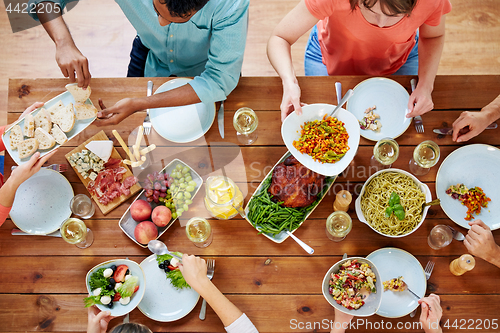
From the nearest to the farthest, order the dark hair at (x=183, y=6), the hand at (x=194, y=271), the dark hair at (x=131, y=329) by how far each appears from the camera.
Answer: the dark hair at (x=183, y=6)
the dark hair at (x=131, y=329)
the hand at (x=194, y=271)

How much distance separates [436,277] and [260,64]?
7.25 feet

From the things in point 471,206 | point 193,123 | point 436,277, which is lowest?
point 436,277

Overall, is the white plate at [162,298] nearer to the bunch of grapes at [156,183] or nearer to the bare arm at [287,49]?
the bunch of grapes at [156,183]

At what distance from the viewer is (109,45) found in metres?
2.98

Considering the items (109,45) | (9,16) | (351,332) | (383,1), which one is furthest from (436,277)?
(9,16)

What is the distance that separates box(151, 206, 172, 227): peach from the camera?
1.58m

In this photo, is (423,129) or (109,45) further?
(109,45)

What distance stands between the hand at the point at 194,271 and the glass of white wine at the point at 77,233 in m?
0.51

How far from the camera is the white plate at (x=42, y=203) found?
162 cm

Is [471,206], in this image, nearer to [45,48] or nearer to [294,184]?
[294,184]

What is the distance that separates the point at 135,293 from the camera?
150 cm

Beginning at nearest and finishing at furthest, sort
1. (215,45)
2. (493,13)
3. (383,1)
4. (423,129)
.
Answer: (383,1)
(215,45)
(423,129)
(493,13)

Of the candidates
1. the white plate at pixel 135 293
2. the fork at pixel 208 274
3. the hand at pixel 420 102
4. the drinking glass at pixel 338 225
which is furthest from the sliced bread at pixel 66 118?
the hand at pixel 420 102

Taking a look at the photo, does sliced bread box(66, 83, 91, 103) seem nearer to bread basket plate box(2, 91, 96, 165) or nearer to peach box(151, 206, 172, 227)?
bread basket plate box(2, 91, 96, 165)
